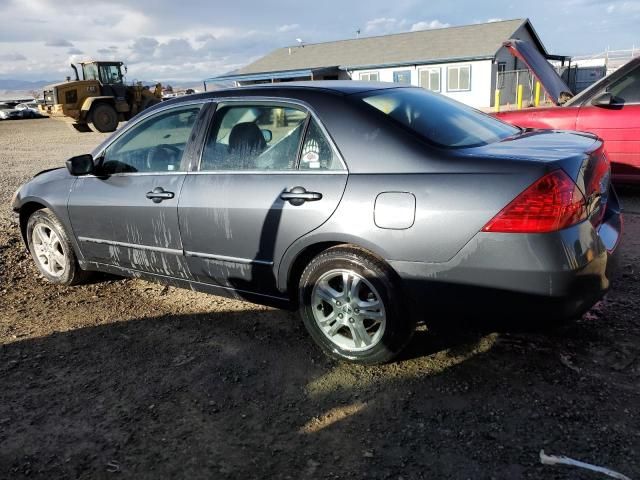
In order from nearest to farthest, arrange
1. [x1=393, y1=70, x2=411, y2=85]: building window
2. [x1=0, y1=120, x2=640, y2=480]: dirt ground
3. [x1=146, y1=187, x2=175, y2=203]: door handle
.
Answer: [x1=0, y1=120, x2=640, y2=480]: dirt ground < [x1=146, y1=187, x2=175, y2=203]: door handle < [x1=393, y1=70, x2=411, y2=85]: building window

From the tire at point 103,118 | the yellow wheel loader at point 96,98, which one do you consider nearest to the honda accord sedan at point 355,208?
the yellow wheel loader at point 96,98

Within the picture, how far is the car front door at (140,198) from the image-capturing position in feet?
12.4

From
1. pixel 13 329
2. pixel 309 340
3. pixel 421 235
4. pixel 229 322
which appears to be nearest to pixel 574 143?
pixel 421 235

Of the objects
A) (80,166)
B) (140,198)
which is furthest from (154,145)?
(80,166)

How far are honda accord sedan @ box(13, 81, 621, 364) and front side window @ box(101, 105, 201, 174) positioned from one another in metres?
0.01

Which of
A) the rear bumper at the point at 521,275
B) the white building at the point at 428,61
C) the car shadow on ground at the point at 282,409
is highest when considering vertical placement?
the white building at the point at 428,61

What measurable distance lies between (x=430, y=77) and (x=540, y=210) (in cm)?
3274

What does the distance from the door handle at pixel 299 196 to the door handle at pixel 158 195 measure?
947 mm

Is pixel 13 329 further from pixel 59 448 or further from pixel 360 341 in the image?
pixel 360 341

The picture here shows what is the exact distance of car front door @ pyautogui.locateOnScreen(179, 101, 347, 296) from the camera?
312 centimetres

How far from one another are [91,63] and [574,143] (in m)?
25.8

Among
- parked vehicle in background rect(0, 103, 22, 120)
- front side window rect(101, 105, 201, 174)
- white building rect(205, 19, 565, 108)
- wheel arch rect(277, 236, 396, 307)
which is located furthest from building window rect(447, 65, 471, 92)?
parked vehicle in background rect(0, 103, 22, 120)

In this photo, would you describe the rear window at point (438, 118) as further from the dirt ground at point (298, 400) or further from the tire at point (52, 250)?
the tire at point (52, 250)

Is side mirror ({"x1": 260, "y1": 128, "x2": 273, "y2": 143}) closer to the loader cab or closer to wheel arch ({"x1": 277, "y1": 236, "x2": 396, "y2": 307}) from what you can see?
wheel arch ({"x1": 277, "y1": 236, "x2": 396, "y2": 307})
